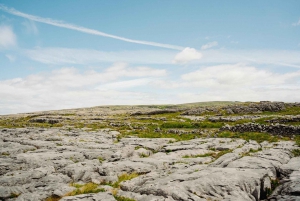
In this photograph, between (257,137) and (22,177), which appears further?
(257,137)

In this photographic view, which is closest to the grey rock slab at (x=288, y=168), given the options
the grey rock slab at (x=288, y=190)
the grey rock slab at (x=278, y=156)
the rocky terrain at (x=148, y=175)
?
the rocky terrain at (x=148, y=175)

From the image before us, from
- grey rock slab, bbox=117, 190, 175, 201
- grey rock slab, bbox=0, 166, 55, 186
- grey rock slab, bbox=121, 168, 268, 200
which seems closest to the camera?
grey rock slab, bbox=117, 190, 175, 201

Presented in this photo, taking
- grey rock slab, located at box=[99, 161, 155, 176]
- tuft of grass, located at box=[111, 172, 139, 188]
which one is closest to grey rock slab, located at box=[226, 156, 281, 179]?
grey rock slab, located at box=[99, 161, 155, 176]

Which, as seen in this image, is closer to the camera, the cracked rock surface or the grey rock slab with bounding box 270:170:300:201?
the grey rock slab with bounding box 270:170:300:201

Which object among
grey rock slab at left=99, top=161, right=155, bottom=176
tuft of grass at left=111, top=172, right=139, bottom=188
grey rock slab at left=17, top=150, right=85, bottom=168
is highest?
grey rock slab at left=17, top=150, right=85, bottom=168

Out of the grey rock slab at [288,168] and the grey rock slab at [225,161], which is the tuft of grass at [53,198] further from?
the grey rock slab at [288,168]

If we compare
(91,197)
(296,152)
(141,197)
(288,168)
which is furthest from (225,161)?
(91,197)

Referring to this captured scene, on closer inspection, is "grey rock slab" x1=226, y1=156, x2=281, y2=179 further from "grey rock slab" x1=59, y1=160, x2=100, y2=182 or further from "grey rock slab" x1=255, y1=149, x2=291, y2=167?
"grey rock slab" x1=59, y1=160, x2=100, y2=182

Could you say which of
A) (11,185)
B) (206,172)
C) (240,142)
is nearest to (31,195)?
(11,185)

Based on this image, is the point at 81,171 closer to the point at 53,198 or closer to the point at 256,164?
the point at 53,198

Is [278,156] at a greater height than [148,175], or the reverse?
[278,156]

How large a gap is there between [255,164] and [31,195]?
58.9 feet

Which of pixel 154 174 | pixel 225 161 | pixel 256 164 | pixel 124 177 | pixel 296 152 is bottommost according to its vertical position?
pixel 124 177

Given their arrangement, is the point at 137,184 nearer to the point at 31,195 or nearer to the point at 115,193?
the point at 115,193
